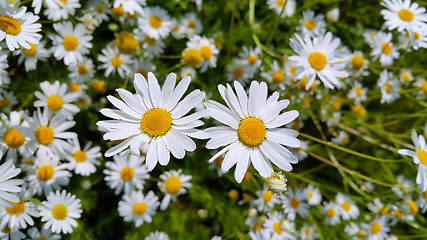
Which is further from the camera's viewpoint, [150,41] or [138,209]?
[150,41]

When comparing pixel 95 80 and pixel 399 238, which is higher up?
pixel 95 80

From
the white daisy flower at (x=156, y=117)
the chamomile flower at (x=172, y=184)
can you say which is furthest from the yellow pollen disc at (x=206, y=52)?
the white daisy flower at (x=156, y=117)

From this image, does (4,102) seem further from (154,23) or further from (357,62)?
(357,62)

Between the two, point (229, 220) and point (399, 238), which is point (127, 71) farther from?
Result: point (399, 238)

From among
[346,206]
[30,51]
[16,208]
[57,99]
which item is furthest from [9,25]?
[346,206]

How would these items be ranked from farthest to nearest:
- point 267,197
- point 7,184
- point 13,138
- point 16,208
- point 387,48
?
point 387,48 → point 267,197 → point 13,138 → point 16,208 → point 7,184

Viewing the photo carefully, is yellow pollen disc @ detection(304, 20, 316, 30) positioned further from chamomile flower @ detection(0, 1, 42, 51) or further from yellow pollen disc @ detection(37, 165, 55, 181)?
yellow pollen disc @ detection(37, 165, 55, 181)

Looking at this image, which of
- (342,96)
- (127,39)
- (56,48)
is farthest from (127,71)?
(342,96)
